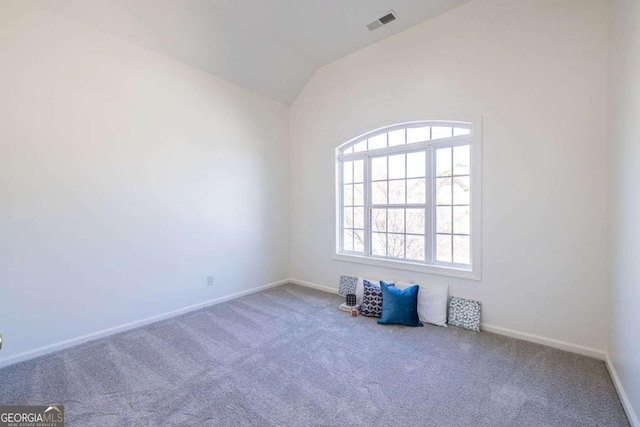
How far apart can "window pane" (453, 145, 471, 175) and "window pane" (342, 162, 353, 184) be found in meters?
1.49

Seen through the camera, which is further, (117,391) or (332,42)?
(332,42)

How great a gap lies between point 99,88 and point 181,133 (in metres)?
0.89

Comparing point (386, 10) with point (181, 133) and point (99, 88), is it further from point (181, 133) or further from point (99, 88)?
point (99, 88)

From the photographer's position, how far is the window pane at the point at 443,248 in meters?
3.42

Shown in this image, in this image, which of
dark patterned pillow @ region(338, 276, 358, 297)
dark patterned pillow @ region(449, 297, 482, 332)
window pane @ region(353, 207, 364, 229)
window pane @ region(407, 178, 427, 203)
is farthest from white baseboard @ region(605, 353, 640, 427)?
window pane @ region(353, 207, 364, 229)

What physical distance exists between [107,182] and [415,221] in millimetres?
3572

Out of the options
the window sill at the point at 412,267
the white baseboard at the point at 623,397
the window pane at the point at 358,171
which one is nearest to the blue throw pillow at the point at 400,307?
the window sill at the point at 412,267

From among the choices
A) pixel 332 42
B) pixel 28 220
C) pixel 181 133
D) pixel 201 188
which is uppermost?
pixel 332 42

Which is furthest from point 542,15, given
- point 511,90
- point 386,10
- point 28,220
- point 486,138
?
point 28,220

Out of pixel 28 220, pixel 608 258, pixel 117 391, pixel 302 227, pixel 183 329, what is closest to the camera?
pixel 117 391

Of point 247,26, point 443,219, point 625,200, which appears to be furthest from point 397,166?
point 247,26

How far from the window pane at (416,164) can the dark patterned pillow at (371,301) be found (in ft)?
5.02

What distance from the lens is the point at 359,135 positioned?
407cm

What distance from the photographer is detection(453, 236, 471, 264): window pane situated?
10.8ft
